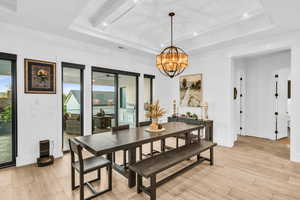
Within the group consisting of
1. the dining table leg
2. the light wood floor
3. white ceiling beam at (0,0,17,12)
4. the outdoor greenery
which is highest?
white ceiling beam at (0,0,17,12)

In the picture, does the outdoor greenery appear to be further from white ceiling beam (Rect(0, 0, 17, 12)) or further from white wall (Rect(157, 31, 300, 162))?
white wall (Rect(157, 31, 300, 162))

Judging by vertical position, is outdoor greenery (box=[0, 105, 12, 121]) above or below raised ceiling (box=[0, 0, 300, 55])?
below

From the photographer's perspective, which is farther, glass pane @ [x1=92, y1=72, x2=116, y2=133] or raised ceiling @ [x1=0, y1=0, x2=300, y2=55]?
glass pane @ [x1=92, y1=72, x2=116, y2=133]

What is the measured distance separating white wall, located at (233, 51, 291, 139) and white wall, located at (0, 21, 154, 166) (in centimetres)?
485

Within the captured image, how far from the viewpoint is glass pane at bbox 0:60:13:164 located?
123 inches

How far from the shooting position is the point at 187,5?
2.84 meters

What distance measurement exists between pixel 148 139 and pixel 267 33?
11.9 feet

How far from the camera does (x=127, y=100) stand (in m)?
5.22

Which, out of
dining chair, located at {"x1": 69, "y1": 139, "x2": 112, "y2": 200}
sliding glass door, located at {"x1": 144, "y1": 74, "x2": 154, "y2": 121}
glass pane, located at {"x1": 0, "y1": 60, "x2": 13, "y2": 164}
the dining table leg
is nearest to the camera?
dining chair, located at {"x1": 69, "y1": 139, "x2": 112, "y2": 200}

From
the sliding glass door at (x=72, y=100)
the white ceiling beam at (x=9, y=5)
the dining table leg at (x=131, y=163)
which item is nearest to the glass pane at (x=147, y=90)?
the sliding glass door at (x=72, y=100)

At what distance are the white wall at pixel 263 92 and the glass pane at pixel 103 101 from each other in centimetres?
415

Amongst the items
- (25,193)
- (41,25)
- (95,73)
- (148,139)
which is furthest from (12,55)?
(148,139)

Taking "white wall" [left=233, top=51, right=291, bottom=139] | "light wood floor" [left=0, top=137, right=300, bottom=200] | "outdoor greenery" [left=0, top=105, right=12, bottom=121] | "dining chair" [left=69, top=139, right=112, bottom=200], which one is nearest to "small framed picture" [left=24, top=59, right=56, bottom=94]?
"outdoor greenery" [left=0, top=105, right=12, bottom=121]

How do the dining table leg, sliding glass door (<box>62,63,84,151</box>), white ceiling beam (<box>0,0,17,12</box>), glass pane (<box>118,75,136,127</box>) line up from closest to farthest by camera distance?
the dining table leg, white ceiling beam (<box>0,0,17,12</box>), sliding glass door (<box>62,63,84,151</box>), glass pane (<box>118,75,136,127</box>)
